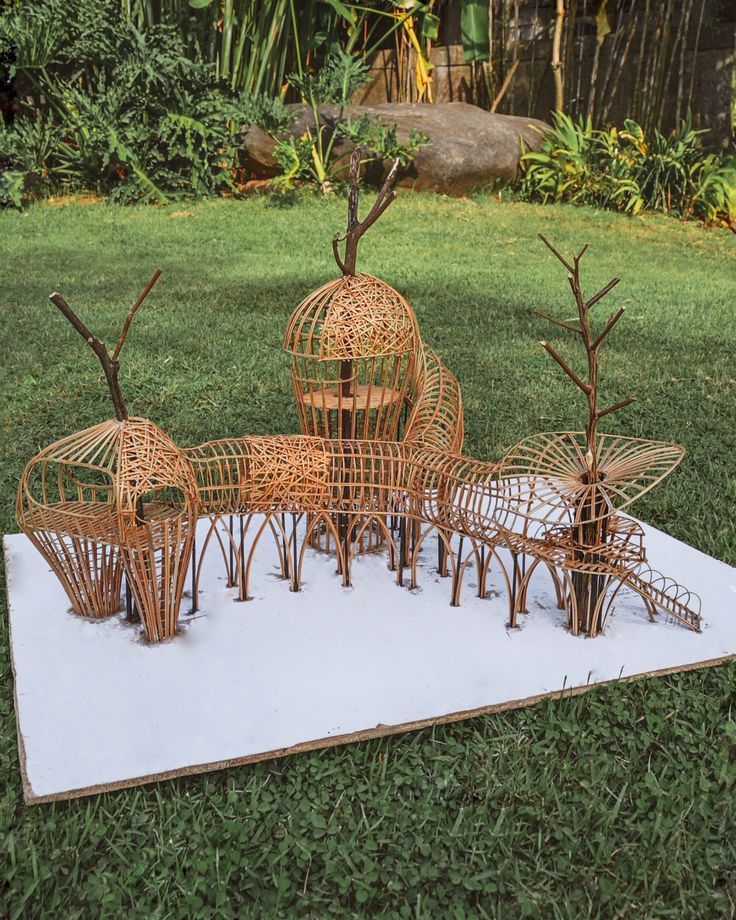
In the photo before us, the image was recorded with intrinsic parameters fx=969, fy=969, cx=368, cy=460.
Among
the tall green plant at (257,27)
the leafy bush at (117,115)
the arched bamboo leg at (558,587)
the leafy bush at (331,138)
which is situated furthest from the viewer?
the tall green plant at (257,27)

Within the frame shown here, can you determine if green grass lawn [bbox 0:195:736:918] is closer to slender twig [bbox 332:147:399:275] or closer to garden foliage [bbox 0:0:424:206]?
garden foliage [bbox 0:0:424:206]

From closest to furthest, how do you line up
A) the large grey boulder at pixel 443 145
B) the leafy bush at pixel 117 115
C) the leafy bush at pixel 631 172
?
1. the leafy bush at pixel 117 115
2. the leafy bush at pixel 631 172
3. the large grey boulder at pixel 443 145

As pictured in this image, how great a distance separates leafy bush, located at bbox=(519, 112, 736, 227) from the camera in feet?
37.0

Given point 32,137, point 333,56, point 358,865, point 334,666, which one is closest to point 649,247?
point 333,56

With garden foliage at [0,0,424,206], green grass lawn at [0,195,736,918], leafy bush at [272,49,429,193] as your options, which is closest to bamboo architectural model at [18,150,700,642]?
green grass lawn at [0,195,736,918]

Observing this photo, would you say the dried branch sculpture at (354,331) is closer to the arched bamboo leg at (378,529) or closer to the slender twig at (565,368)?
the arched bamboo leg at (378,529)

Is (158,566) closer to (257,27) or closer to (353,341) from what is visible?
(353,341)

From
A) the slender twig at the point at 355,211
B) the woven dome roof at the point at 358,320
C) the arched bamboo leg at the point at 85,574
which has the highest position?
the slender twig at the point at 355,211

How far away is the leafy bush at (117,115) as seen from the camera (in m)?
11.1

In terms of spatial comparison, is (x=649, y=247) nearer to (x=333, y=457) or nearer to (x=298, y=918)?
(x=333, y=457)

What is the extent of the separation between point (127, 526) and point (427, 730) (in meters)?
1.13

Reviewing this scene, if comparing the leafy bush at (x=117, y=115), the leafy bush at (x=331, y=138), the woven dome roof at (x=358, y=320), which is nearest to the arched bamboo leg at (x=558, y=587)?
the woven dome roof at (x=358, y=320)

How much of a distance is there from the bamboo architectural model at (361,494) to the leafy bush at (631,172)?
27.0 ft

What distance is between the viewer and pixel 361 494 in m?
3.58
